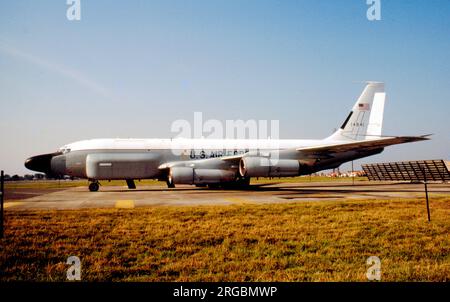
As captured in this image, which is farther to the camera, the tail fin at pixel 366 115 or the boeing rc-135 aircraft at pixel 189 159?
the tail fin at pixel 366 115

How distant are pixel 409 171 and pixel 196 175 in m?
28.9

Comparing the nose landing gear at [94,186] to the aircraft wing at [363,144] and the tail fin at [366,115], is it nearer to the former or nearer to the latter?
the aircraft wing at [363,144]

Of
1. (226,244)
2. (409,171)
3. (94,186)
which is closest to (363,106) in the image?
(409,171)

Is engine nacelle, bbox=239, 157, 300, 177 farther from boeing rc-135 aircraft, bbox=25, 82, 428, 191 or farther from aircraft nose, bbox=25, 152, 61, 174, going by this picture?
aircraft nose, bbox=25, 152, 61, 174

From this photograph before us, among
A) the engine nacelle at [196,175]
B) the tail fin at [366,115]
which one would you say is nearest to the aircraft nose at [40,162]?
the engine nacelle at [196,175]

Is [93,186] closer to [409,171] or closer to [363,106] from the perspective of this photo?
[363,106]

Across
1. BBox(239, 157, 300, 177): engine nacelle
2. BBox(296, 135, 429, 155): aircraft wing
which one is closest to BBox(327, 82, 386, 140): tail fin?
BBox(296, 135, 429, 155): aircraft wing

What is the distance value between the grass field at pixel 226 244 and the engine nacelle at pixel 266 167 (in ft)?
44.6

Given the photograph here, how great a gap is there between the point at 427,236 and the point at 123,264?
23.7 ft

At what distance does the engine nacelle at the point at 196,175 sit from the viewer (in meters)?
25.8

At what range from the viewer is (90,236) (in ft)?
28.6

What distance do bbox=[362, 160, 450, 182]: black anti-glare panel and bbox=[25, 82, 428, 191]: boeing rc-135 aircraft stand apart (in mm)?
14801

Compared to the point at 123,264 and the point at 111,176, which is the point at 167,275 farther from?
the point at 111,176
